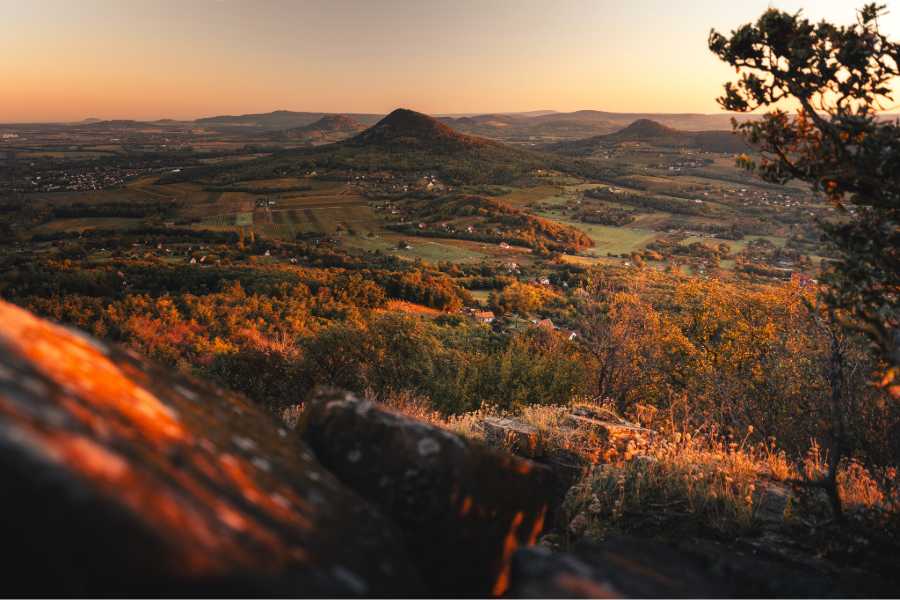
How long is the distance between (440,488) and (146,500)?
200 cm

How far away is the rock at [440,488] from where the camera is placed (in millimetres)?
3164

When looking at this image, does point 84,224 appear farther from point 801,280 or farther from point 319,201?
point 801,280

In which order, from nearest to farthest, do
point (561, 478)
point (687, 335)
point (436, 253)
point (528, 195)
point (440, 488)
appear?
point (440, 488), point (561, 478), point (687, 335), point (436, 253), point (528, 195)

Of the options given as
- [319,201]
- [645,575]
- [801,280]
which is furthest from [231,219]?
[645,575]

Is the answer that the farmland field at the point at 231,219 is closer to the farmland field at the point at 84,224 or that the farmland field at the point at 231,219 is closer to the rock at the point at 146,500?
the farmland field at the point at 84,224

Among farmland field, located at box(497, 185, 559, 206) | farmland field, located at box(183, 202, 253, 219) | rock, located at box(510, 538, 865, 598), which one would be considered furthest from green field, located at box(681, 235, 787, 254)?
farmland field, located at box(183, 202, 253, 219)

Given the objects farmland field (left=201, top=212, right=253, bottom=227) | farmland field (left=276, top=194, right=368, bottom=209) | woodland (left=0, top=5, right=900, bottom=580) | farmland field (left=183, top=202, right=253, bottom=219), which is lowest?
woodland (left=0, top=5, right=900, bottom=580)

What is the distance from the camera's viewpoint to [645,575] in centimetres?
258

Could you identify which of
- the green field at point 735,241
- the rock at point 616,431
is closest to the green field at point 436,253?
the green field at point 735,241

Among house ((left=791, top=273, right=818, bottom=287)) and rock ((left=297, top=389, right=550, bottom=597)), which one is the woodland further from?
rock ((left=297, top=389, right=550, bottom=597))

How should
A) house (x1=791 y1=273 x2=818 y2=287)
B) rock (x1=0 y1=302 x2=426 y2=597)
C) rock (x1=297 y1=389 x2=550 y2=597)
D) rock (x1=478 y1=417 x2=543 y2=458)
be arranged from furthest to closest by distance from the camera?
house (x1=791 y1=273 x2=818 y2=287)
rock (x1=478 y1=417 x2=543 y2=458)
rock (x1=297 y1=389 x2=550 y2=597)
rock (x1=0 y1=302 x2=426 y2=597)

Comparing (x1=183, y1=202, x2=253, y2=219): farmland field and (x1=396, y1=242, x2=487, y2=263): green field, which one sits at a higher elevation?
(x1=183, y1=202, x2=253, y2=219): farmland field

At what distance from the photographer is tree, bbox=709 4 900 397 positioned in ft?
15.4

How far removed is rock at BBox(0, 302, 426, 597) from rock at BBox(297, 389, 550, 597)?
0.38 metres
